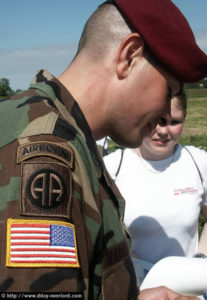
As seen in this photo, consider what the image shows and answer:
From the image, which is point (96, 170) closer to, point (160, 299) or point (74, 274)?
point (74, 274)

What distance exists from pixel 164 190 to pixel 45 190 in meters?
1.85

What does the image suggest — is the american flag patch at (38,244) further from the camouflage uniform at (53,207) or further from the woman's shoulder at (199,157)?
the woman's shoulder at (199,157)

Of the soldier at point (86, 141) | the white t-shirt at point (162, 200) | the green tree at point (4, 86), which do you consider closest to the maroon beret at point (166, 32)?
the soldier at point (86, 141)

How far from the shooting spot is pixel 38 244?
957mm

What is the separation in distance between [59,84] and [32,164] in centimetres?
49

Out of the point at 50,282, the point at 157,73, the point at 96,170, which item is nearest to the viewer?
the point at 50,282

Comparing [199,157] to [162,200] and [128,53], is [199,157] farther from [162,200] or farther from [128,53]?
[128,53]

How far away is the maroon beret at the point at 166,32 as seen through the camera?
56.9 inches

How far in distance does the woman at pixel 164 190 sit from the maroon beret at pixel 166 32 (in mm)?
1046

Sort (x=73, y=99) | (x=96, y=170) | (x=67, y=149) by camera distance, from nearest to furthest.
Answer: (x=67, y=149) → (x=96, y=170) → (x=73, y=99)

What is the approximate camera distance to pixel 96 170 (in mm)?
1242

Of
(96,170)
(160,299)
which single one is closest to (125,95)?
(96,170)

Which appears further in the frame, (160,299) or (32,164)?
(160,299)

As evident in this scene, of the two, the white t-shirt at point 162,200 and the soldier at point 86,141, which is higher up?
the soldier at point 86,141
